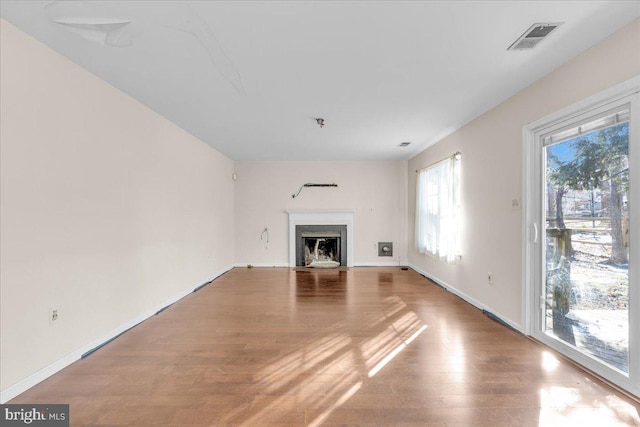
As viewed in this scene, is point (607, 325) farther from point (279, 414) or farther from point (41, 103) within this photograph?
point (41, 103)

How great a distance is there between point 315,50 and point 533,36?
144cm

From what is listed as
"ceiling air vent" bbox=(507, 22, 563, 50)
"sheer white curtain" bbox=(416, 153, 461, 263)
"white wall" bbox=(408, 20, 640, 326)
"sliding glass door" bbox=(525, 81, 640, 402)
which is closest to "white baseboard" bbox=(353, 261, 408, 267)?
"sheer white curtain" bbox=(416, 153, 461, 263)

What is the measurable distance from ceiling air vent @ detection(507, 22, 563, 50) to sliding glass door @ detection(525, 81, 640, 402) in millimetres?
628

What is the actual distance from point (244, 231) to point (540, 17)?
5.50m

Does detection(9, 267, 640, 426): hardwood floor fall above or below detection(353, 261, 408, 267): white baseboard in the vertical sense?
below

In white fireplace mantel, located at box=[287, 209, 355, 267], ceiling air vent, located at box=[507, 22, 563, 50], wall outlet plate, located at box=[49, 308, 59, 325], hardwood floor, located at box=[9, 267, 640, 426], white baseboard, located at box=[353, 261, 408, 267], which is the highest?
ceiling air vent, located at box=[507, 22, 563, 50]

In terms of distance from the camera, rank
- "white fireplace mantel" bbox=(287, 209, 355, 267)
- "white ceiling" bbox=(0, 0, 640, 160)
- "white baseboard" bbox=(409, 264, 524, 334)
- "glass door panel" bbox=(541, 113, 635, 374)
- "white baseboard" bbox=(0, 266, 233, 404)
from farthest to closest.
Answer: "white fireplace mantel" bbox=(287, 209, 355, 267) < "white baseboard" bbox=(409, 264, 524, 334) < "glass door panel" bbox=(541, 113, 635, 374) < "white baseboard" bbox=(0, 266, 233, 404) < "white ceiling" bbox=(0, 0, 640, 160)

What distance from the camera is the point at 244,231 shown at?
5.99 metres

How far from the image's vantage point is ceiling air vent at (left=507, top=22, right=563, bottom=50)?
1705mm

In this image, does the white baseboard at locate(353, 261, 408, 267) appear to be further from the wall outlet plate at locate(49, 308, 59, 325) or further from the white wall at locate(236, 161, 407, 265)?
the wall outlet plate at locate(49, 308, 59, 325)

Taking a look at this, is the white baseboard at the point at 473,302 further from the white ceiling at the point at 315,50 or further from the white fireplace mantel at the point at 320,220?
the white ceiling at the point at 315,50

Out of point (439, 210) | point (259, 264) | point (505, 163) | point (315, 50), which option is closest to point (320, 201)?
point (259, 264)

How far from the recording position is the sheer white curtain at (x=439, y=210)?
3.85 meters

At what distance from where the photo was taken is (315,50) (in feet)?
6.37
